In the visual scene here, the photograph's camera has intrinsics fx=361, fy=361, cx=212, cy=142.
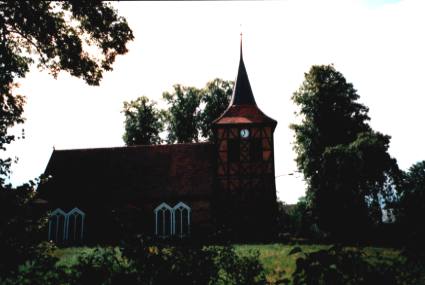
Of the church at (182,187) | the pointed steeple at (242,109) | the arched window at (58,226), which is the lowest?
the arched window at (58,226)

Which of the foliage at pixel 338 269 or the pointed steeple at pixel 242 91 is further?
the pointed steeple at pixel 242 91

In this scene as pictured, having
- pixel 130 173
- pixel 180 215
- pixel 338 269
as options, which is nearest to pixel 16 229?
pixel 338 269

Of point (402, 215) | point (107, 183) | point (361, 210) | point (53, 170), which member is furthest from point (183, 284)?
point (53, 170)

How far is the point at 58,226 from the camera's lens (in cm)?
2458

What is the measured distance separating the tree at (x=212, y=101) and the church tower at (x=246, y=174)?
951 cm

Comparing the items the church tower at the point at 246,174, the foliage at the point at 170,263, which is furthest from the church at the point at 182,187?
the foliage at the point at 170,263

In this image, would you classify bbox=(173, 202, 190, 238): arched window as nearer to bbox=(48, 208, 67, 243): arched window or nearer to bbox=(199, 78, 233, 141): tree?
bbox=(48, 208, 67, 243): arched window

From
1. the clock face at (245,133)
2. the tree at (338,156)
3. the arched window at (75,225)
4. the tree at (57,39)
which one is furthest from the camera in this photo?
the clock face at (245,133)

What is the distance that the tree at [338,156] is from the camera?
23.1 meters

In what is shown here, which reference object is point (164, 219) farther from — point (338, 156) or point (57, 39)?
point (57, 39)

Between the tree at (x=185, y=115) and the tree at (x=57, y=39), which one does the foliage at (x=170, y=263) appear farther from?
the tree at (x=185, y=115)

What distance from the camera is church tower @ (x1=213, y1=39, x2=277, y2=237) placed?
23688 millimetres

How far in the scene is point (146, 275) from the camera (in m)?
3.60

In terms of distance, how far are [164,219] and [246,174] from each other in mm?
6329
